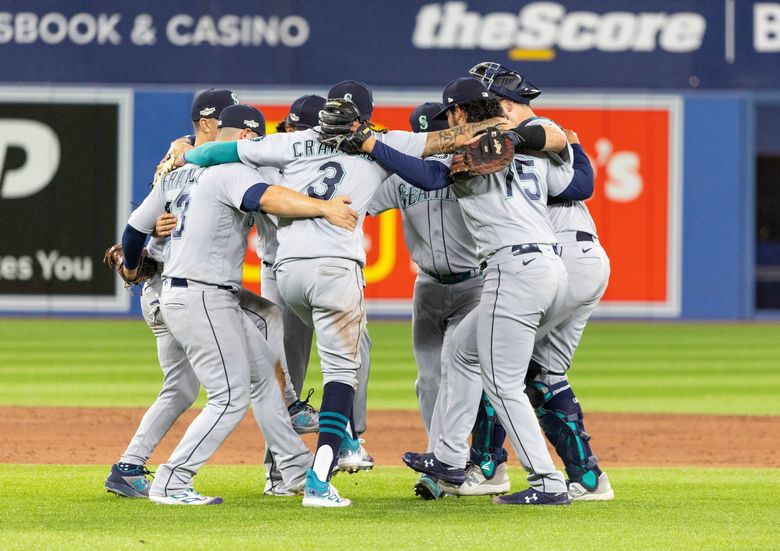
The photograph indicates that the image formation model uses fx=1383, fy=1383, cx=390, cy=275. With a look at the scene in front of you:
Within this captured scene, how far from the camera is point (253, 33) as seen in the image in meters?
18.2

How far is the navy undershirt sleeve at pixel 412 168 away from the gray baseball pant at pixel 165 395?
1.35 metres

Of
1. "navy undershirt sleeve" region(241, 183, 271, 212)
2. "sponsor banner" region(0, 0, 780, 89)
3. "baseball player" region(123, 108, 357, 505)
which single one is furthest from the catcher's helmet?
"sponsor banner" region(0, 0, 780, 89)

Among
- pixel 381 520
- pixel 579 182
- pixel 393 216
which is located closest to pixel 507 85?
pixel 579 182

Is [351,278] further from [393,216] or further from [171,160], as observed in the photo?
[393,216]

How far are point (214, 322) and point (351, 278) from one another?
0.62 m

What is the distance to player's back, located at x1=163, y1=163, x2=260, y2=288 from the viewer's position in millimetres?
5926

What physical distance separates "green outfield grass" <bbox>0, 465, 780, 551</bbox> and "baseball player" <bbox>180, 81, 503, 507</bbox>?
0.37 meters

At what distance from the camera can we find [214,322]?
5.91 metres

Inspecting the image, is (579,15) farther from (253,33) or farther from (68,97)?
(68,97)

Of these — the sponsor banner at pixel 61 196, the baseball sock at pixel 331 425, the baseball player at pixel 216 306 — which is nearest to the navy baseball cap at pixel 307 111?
the baseball player at pixel 216 306

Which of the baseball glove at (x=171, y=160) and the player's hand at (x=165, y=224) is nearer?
the player's hand at (x=165, y=224)

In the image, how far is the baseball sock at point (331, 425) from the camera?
5.77 meters

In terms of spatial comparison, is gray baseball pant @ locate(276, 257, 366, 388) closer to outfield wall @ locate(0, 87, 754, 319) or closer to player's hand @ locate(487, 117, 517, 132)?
player's hand @ locate(487, 117, 517, 132)

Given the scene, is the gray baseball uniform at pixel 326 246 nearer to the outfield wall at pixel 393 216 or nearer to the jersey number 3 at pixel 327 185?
the jersey number 3 at pixel 327 185
